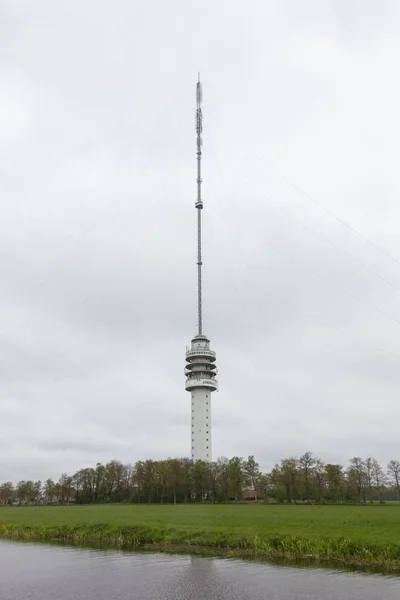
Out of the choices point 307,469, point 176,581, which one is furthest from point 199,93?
point 176,581

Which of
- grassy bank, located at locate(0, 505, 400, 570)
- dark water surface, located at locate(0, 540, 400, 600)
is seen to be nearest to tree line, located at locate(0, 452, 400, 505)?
grassy bank, located at locate(0, 505, 400, 570)

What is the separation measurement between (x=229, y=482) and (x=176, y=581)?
12658cm

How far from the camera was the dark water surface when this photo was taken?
102ft

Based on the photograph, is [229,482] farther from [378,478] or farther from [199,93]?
[199,93]

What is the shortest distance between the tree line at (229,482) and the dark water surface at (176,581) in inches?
4062

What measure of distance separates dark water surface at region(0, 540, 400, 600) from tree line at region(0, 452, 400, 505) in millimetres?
103173

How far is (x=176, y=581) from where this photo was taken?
35125 mm

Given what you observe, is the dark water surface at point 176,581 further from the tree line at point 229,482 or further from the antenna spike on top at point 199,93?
the antenna spike on top at point 199,93

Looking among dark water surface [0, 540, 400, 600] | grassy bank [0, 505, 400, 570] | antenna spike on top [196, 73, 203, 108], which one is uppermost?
antenna spike on top [196, 73, 203, 108]

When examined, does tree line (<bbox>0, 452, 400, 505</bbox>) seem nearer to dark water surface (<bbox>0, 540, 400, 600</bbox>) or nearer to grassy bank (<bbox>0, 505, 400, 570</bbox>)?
grassy bank (<bbox>0, 505, 400, 570</bbox>)

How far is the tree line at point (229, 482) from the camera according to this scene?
466 feet

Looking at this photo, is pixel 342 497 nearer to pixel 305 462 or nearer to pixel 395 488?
pixel 305 462

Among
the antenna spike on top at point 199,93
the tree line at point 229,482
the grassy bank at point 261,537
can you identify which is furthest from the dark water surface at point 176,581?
the antenna spike on top at point 199,93

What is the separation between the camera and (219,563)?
41312 millimetres
